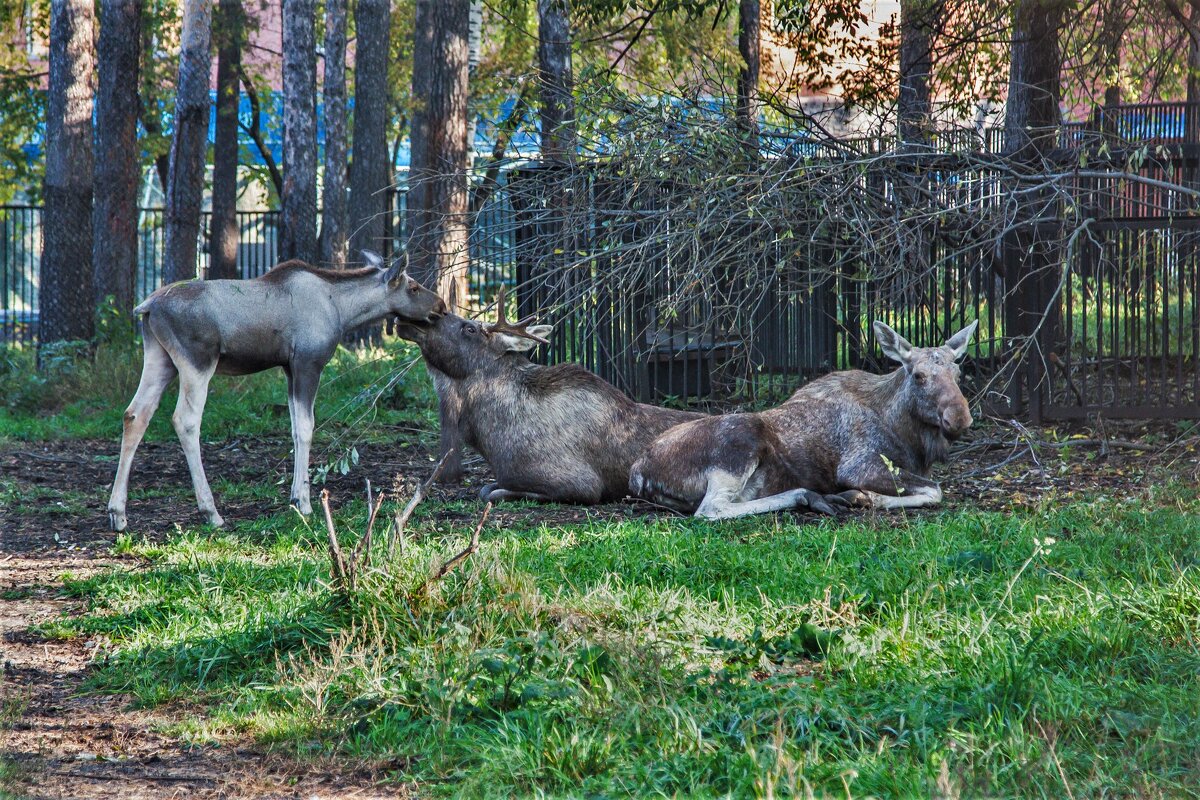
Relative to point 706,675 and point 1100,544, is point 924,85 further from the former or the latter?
point 706,675

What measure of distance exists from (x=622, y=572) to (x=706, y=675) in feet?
5.68

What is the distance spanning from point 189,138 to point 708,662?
13.0 metres

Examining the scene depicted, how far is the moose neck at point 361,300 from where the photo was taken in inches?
352

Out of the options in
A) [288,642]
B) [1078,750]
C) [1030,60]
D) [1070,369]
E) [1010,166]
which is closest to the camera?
[1078,750]

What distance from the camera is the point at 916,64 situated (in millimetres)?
12336

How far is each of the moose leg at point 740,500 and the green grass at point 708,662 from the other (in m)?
1.27

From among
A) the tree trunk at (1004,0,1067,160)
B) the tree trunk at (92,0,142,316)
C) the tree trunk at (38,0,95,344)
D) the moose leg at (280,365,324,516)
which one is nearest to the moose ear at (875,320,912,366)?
the tree trunk at (1004,0,1067,160)

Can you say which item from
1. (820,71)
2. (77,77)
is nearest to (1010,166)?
(820,71)

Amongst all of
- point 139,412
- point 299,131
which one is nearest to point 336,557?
point 139,412

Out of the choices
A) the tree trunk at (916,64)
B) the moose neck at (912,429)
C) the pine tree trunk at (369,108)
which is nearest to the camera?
the moose neck at (912,429)

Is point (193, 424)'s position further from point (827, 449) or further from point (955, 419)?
point (955, 419)

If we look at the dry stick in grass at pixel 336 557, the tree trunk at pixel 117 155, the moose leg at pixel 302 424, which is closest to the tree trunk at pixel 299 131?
the tree trunk at pixel 117 155

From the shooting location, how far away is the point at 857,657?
463 centimetres

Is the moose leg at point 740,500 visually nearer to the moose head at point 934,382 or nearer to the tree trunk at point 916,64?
the moose head at point 934,382
